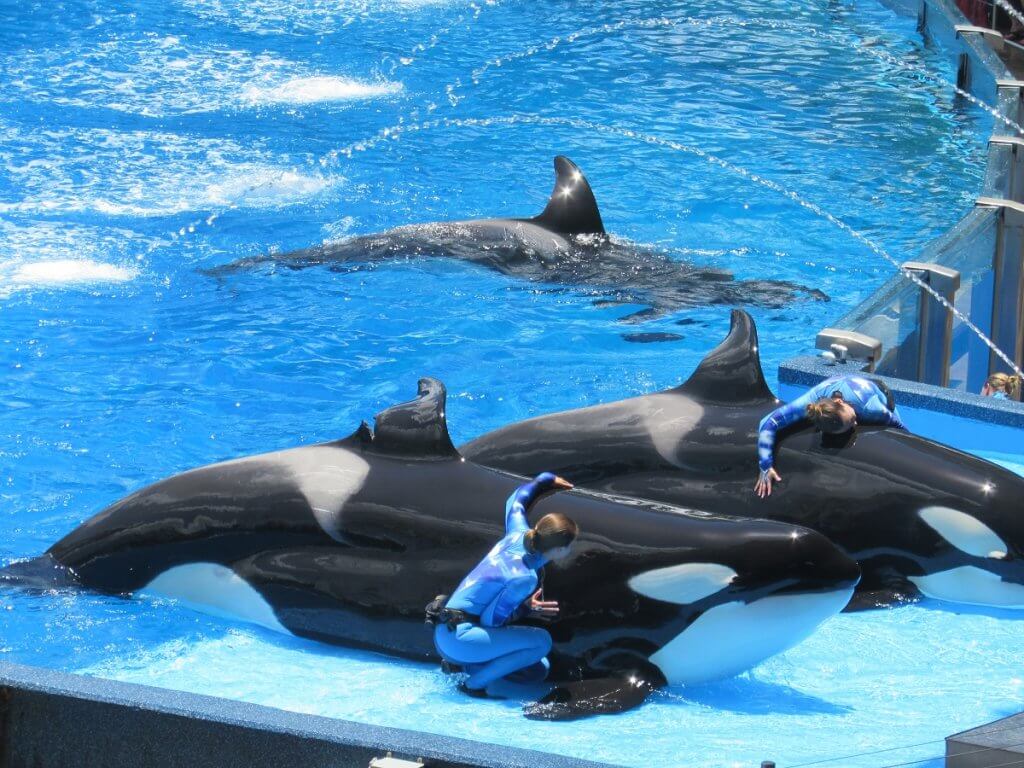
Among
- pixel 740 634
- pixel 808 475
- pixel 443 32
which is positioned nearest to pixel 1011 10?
pixel 443 32

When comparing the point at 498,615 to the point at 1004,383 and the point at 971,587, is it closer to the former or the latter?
the point at 971,587

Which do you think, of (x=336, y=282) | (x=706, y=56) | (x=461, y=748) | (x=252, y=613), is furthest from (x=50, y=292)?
(x=706, y=56)

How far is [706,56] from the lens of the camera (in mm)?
21641

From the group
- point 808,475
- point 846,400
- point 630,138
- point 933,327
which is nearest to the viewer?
point 808,475

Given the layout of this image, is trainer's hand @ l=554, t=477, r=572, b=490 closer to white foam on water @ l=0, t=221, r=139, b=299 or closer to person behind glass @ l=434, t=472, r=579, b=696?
person behind glass @ l=434, t=472, r=579, b=696

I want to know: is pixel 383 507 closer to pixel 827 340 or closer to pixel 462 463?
pixel 462 463

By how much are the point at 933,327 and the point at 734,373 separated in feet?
8.66

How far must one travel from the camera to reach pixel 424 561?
6.84 meters

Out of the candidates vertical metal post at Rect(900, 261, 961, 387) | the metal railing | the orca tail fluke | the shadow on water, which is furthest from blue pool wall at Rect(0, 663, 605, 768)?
vertical metal post at Rect(900, 261, 961, 387)

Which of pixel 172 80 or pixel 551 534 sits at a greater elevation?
pixel 172 80

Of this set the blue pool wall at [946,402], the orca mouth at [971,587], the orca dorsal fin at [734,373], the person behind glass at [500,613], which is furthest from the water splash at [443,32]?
the person behind glass at [500,613]

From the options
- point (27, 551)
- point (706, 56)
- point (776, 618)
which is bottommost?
point (27, 551)

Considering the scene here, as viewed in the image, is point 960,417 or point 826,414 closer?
point 826,414

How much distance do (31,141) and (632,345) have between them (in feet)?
32.1
